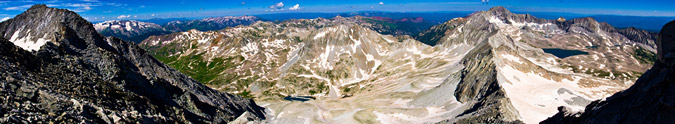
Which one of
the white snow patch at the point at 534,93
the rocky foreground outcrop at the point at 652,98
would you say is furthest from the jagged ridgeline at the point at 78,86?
the white snow patch at the point at 534,93

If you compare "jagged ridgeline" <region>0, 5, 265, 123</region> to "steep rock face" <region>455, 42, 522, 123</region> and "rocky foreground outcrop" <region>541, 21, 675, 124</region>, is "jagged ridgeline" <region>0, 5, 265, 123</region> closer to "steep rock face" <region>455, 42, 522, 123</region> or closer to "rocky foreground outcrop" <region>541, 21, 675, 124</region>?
"rocky foreground outcrop" <region>541, 21, 675, 124</region>

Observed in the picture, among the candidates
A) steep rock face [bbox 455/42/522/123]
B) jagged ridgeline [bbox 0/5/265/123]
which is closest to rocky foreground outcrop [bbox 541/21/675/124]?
steep rock face [bbox 455/42/522/123]

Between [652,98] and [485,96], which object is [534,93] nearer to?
[485,96]

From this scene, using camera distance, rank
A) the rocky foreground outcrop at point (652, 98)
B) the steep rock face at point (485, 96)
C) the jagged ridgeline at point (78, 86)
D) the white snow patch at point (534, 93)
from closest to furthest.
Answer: the rocky foreground outcrop at point (652, 98) < the jagged ridgeline at point (78, 86) < the steep rock face at point (485, 96) < the white snow patch at point (534, 93)

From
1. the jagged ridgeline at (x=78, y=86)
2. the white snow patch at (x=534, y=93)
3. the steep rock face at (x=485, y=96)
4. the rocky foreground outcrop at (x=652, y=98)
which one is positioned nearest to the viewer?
the rocky foreground outcrop at (x=652, y=98)

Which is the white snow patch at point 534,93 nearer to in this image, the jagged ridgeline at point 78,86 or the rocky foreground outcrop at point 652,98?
the rocky foreground outcrop at point 652,98

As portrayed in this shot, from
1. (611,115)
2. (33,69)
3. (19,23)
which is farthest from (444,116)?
(19,23)

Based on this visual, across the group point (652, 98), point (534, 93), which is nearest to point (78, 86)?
point (652, 98)
